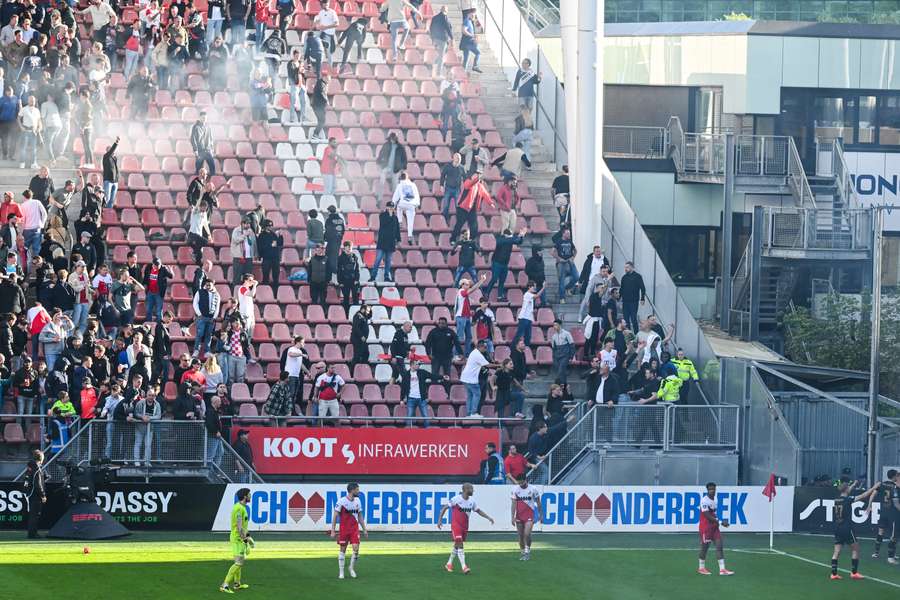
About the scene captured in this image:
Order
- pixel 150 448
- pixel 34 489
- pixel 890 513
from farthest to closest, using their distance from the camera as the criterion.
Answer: pixel 150 448 → pixel 890 513 → pixel 34 489

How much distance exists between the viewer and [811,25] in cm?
4722

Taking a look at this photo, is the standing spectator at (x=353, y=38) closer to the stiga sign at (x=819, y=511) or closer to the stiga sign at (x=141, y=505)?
the stiga sign at (x=141, y=505)

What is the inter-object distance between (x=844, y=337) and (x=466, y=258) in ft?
33.4

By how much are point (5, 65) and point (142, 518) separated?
13.8 m

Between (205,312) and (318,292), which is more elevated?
(318,292)

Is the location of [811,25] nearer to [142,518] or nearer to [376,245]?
[376,245]

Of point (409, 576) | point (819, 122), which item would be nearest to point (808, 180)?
point (819, 122)

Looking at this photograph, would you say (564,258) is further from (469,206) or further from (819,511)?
(819,511)

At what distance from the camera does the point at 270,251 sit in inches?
1433

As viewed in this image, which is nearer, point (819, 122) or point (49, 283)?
point (49, 283)

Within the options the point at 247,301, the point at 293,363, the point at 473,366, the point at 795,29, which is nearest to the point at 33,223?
the point at 247,301

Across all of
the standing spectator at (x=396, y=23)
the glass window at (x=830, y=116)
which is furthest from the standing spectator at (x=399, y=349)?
the glass window at (x=830, y=116)

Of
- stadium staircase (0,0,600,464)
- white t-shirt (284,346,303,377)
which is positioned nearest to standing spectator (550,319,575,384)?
stadium staircase (0,0,600,464)

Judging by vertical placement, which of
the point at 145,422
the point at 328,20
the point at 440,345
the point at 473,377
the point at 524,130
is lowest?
the point at 145,422
